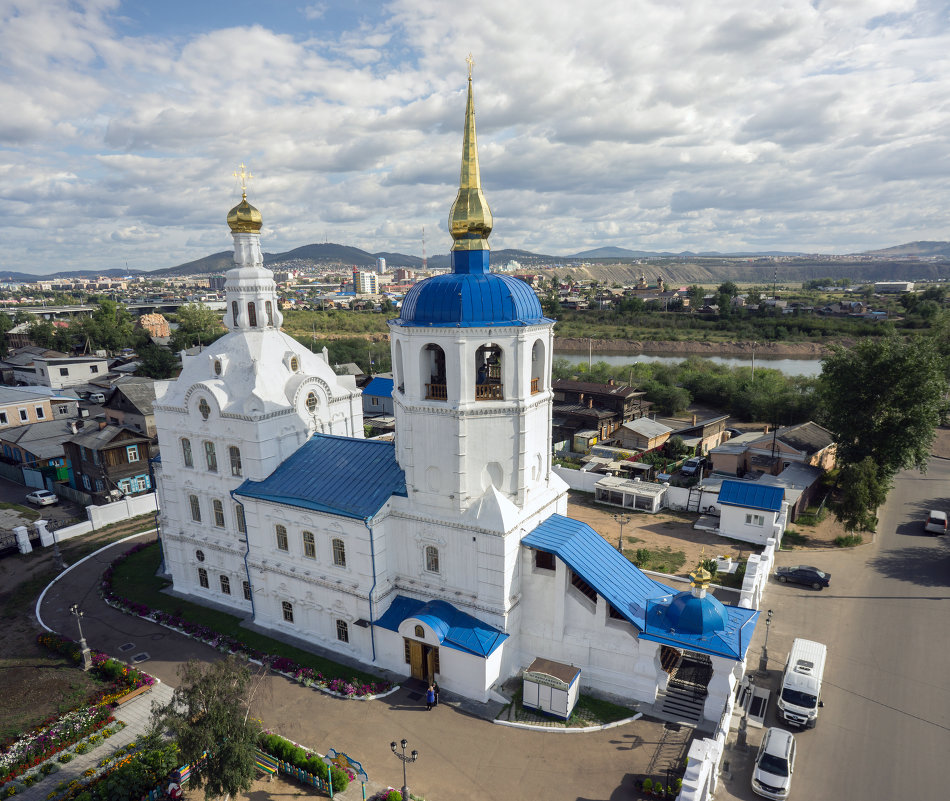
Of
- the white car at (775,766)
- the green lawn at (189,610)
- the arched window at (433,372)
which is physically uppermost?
the arched window at (433,372)

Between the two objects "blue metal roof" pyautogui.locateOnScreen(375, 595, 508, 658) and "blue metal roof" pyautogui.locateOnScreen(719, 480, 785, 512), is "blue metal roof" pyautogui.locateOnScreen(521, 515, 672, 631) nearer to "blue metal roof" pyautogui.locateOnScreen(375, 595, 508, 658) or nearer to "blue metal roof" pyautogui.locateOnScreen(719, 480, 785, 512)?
"blue metal roof" pyautogui.locateOnScreen(375, 595, 508, 658)

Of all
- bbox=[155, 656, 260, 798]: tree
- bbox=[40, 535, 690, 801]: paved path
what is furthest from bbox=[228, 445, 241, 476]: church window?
bbox=[155, 656, 260, 798]: tree

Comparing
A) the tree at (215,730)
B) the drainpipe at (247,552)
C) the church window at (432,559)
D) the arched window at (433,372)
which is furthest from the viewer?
the drainpipe at (247,552)

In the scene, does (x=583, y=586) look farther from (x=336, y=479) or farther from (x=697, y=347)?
(x=697, y=347)

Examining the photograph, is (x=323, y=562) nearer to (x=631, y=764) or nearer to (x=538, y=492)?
(x=538, y=492)

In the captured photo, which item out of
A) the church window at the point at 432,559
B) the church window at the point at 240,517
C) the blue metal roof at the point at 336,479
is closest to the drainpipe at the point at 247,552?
the church window at the point at 240,517

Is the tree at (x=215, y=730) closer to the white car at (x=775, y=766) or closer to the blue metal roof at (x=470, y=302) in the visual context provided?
the blue metal roof at (x=470, y=302)
